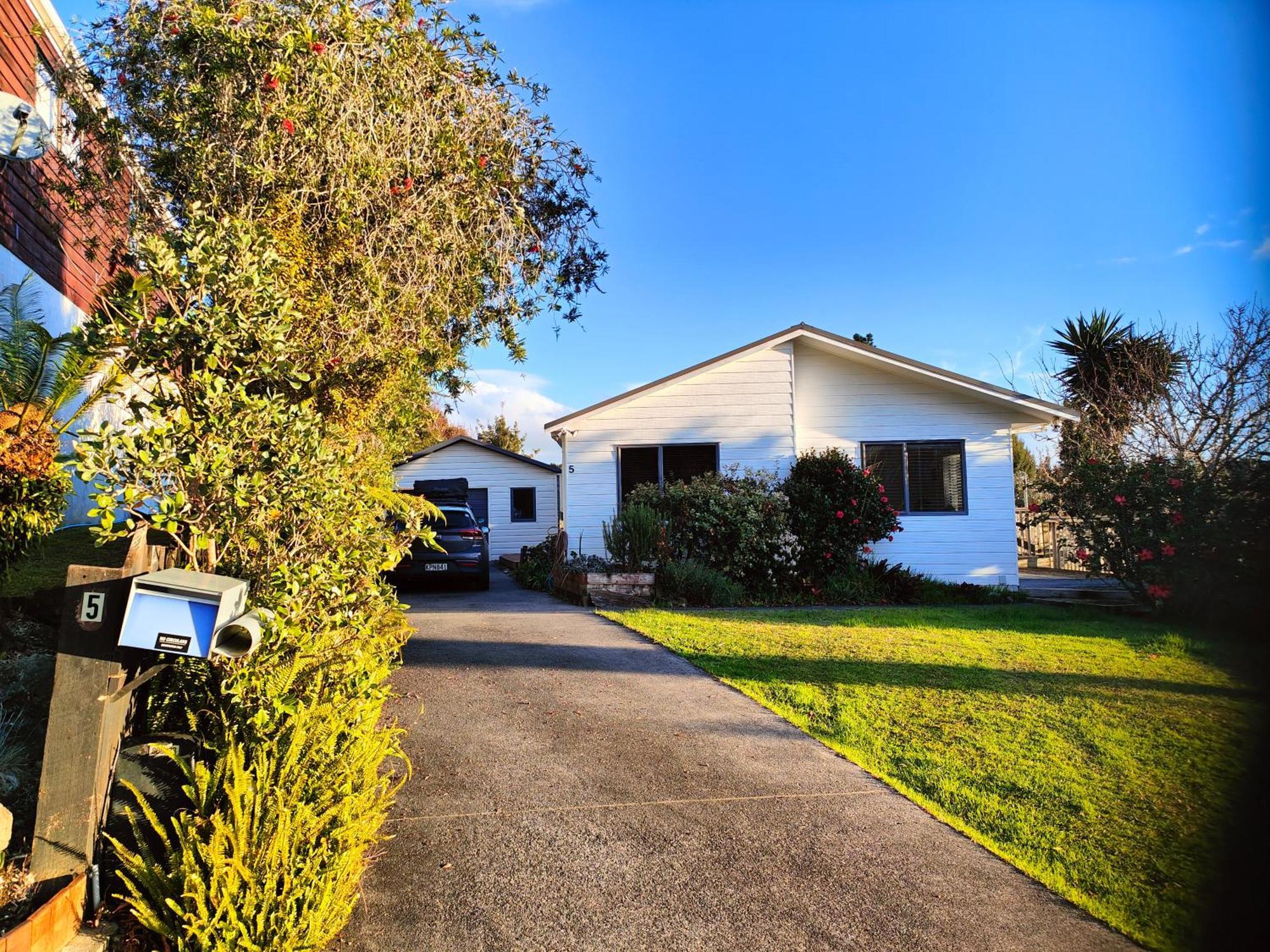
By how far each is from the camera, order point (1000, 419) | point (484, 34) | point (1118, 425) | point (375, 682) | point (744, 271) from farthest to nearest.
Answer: point (1118, 425) < point (1000, 419) < point (744, 271) < point (484, 34) < point (375, 682)

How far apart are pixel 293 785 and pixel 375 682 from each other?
2.30ft

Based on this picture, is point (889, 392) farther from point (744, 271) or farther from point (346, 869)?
point (346, 869)

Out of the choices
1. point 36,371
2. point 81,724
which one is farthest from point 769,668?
point 36,371

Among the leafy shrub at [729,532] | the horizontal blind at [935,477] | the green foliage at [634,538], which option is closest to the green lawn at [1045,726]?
the green foliage at [634,538]

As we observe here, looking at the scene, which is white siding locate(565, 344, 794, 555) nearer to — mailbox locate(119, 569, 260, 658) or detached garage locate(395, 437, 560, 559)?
mailbox locate(119, 569, 260, 658)

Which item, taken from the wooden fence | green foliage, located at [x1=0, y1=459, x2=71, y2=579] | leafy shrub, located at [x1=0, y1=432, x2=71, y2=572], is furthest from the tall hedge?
the wooden fence

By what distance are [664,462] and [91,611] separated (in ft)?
36.4

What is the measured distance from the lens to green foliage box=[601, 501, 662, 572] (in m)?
11.3

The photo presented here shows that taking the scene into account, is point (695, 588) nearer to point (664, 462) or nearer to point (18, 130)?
point (664, 462)

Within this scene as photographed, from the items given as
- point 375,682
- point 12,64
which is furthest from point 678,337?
point 375,682

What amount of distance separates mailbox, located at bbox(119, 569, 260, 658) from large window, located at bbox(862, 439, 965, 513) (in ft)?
40.6

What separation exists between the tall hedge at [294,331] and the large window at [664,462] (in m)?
3.62

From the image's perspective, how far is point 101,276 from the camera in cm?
896

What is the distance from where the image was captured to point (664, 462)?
13352 millimetres
